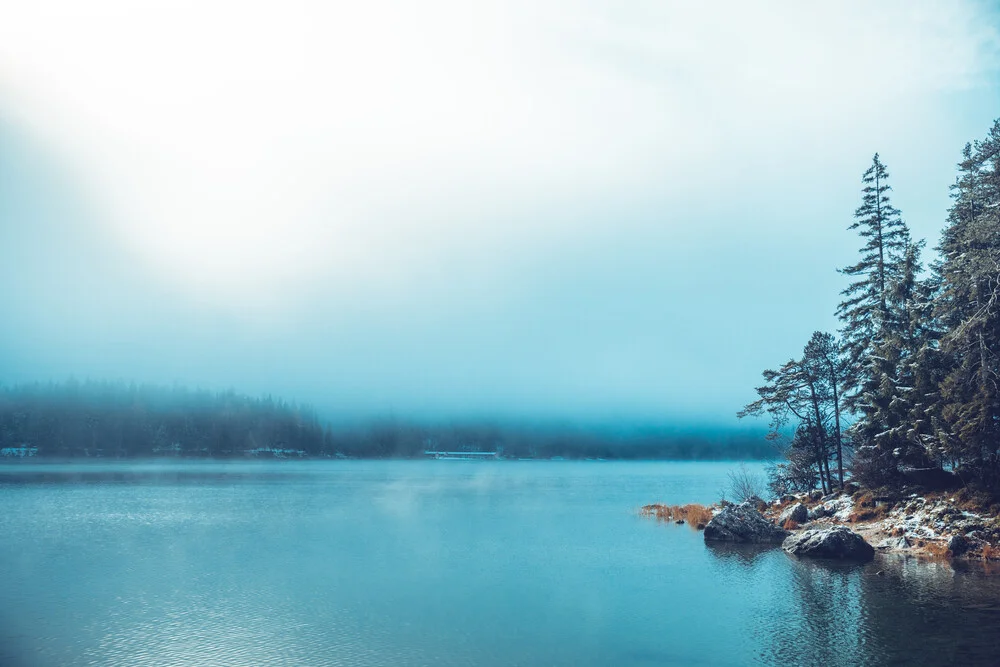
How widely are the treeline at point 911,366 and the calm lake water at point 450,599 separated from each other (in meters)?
10.0

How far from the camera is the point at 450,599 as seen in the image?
3256cm

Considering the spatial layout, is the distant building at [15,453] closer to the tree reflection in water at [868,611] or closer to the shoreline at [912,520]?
the shoreline at [912,520]

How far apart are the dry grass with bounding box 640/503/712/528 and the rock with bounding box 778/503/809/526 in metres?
7.25

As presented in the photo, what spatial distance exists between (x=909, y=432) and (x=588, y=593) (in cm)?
2840

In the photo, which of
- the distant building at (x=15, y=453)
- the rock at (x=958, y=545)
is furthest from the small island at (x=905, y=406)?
the distant building at (x=15, y=453)

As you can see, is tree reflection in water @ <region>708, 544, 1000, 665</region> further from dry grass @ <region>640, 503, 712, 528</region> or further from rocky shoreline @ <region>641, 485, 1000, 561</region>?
dry grass @ <region>640, 503, 712, 528</region>

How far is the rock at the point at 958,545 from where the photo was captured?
40.0 m

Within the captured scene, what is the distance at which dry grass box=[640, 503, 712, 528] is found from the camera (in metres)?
64.2

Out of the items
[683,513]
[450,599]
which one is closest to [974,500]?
[683,513]

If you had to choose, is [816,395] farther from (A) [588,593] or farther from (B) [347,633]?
(B) [347,633]

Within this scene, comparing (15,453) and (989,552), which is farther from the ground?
(15,453)

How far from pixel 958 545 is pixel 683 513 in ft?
105

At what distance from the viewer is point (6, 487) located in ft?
291

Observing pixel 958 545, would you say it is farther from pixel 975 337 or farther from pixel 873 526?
pixel 975 337
